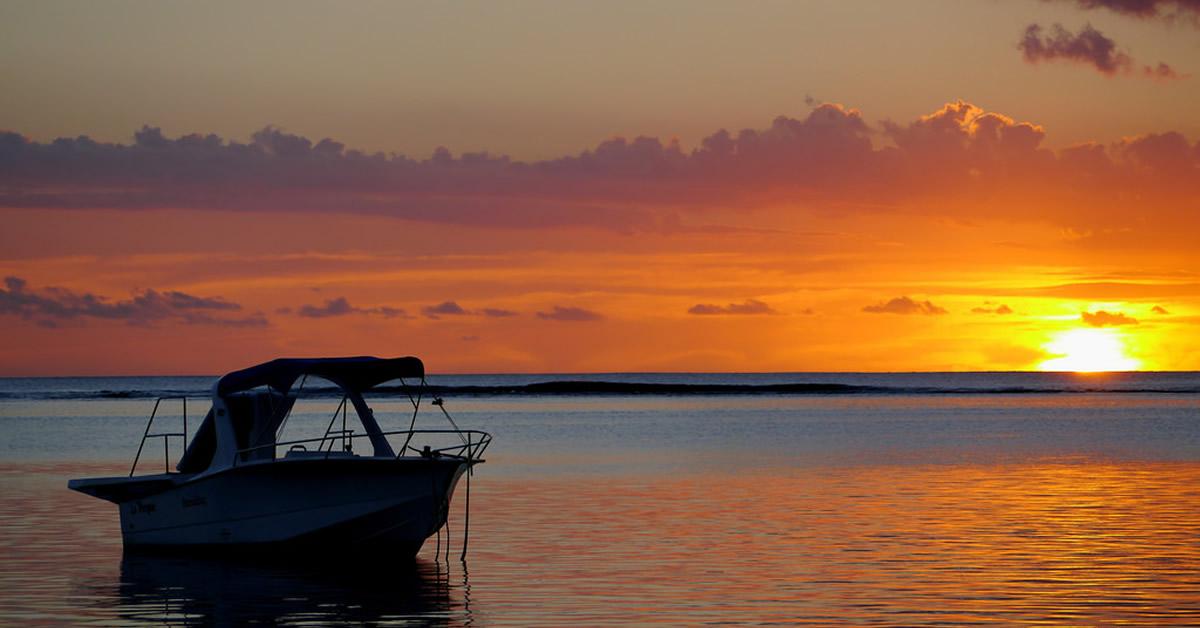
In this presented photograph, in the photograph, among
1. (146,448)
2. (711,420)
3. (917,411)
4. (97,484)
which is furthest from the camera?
(917,411)

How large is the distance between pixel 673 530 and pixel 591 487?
1001 centimetres

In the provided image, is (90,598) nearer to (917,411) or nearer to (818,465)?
(818,465)

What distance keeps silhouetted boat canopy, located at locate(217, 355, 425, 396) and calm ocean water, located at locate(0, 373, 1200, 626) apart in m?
3.24

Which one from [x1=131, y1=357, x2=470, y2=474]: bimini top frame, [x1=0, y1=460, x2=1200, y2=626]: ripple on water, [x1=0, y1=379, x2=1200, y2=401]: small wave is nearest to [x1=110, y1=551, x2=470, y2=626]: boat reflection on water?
[x1=0, y1=460, x2=1200, y2=626]: ripple on water

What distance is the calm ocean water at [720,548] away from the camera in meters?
20.3

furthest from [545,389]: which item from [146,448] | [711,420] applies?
A: [146,448]

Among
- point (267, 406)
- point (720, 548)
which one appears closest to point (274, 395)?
point (267, 406)

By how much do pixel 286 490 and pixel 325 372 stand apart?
8.56ft

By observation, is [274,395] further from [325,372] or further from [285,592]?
[285,592]

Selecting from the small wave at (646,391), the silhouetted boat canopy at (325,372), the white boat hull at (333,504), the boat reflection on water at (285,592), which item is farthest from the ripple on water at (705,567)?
the small wave at (646,391)

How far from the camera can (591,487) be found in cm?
3875

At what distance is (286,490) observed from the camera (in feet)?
86.6

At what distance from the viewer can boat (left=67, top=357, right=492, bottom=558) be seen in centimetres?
2616

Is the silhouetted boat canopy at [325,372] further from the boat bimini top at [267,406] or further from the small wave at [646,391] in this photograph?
the small wave at [646,391]
